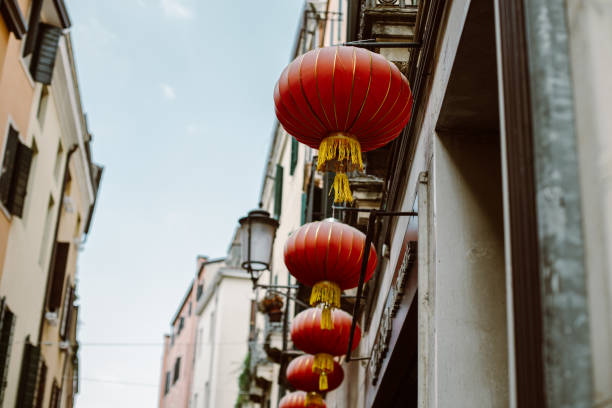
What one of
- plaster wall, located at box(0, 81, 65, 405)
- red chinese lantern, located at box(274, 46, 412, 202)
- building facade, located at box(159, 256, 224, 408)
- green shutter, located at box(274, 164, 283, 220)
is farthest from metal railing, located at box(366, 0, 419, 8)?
building facade, located at box(159, 256, 224, 408)

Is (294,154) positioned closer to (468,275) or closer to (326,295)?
(326,295)

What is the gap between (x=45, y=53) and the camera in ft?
48.4

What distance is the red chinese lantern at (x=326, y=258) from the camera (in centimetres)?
730

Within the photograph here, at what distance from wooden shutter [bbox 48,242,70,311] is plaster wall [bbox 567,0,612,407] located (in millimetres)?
17420

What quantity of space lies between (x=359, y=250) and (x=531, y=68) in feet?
17.9

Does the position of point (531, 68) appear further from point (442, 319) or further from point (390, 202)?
point (390, 202)

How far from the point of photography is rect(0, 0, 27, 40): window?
38.5ft

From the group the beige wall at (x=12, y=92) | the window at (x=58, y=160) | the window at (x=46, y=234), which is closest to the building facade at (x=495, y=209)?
the beige wall at (x=12, y=92)

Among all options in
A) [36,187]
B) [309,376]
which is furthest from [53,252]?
[309,376]

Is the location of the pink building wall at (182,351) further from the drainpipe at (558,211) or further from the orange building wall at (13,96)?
the drainpipe at (558,211)

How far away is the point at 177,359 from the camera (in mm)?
46031

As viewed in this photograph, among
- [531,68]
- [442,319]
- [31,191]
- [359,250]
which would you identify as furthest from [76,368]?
[531,68]

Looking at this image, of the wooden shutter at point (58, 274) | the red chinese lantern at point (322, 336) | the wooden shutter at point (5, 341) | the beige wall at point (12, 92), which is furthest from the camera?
the wooden shutter at point (58, 274)

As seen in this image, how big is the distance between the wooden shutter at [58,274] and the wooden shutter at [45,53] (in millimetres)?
4954
